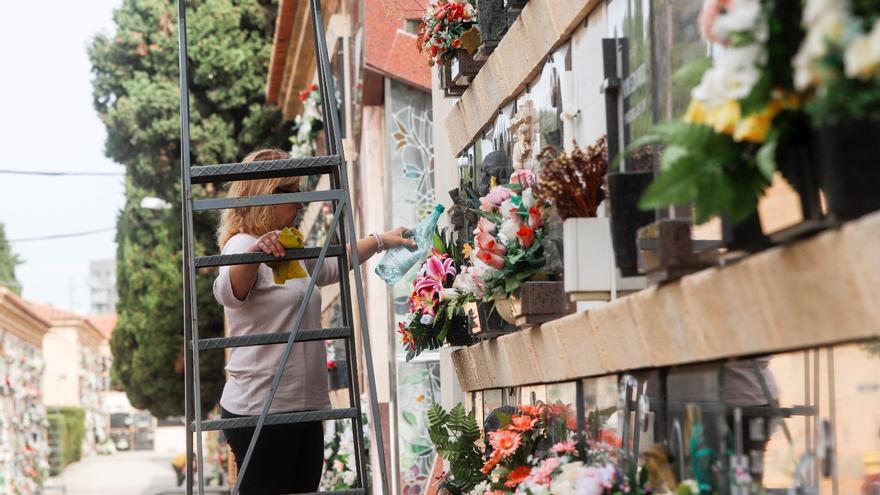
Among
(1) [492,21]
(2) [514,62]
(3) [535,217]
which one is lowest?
(3) [535,217]

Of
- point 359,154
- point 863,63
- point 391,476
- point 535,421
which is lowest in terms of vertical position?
point 391,476

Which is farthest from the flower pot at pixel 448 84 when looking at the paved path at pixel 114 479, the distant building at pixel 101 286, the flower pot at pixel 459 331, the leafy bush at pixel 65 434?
the distant building at pixel 101 286

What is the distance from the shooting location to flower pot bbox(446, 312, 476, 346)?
5.81m

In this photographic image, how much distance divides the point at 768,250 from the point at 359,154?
8591 millimetres

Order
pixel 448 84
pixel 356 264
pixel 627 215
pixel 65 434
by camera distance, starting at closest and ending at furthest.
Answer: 1. pixel 627 215
2. pixel 356 264
3. pixel 448 84
4. pixel 65 434

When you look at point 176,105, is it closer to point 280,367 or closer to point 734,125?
point 280,367

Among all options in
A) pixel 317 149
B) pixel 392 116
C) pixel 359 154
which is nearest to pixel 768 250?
pixel 392 116

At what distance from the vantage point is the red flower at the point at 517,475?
427 centimetres

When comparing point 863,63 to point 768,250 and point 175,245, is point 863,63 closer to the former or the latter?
point 768,250

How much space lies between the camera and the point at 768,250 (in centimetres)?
239

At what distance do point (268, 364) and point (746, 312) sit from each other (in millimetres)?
2713

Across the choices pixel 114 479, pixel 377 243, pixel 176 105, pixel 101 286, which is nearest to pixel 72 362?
pixel 114 479

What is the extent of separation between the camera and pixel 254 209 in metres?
5.02

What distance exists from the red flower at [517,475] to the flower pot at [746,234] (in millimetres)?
1841
